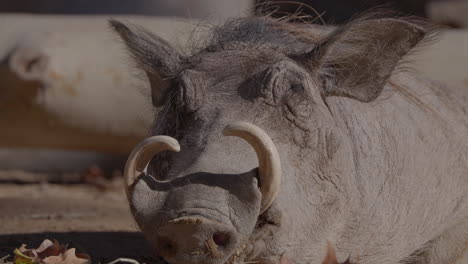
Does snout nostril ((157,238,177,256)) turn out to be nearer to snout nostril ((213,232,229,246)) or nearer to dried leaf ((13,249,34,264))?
snout nostril ((213,232,229,246))

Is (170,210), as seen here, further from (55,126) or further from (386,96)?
(55,126)

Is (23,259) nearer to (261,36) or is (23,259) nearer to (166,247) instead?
(166,247)

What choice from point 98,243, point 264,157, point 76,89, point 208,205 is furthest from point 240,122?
point 76,89

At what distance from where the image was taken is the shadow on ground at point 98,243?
362cm

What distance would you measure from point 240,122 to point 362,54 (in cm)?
82

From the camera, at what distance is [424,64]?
6.09 m

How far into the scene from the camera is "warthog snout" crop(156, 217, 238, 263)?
2.41m

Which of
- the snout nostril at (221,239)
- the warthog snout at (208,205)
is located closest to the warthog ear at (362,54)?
the warthog snout at (208,205)

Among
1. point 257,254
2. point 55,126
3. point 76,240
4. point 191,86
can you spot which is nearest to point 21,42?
point 55,126

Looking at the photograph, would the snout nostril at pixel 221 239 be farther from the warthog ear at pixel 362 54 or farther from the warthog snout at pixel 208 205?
the warthog ear at pixel 362 54

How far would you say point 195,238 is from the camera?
7.98 feet

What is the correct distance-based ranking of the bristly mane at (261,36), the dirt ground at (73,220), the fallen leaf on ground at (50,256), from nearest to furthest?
the fallen leaf on ground at (50,256) < the bristly mane at (261,36) < the dirt ground at (73,220)

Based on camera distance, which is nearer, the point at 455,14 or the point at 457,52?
the point at 457,52

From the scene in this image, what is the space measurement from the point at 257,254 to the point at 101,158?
4693 millimetres
